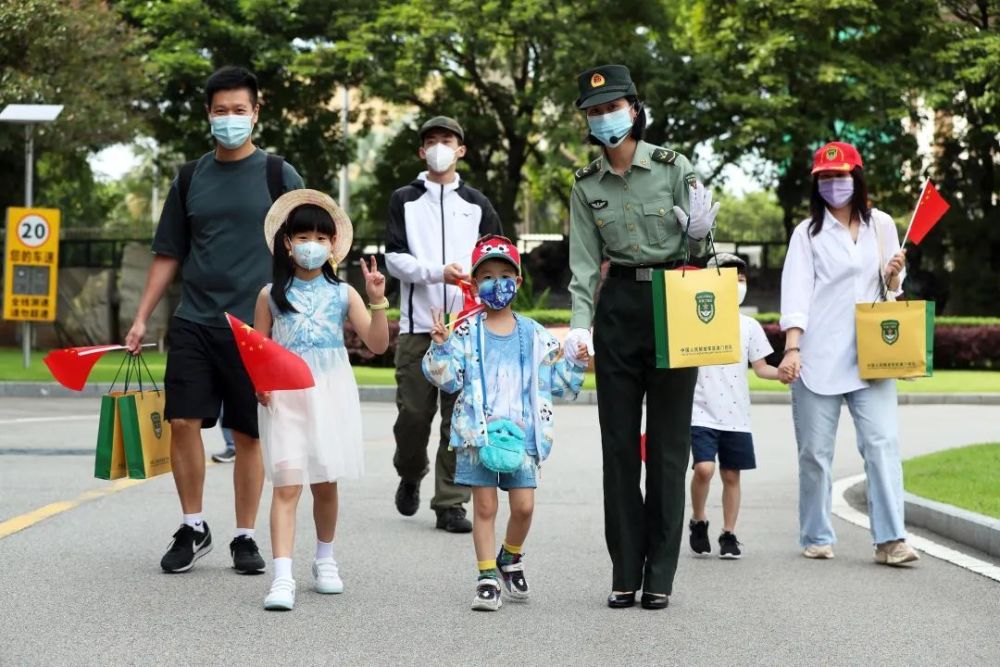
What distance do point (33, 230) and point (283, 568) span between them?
17.3 meters

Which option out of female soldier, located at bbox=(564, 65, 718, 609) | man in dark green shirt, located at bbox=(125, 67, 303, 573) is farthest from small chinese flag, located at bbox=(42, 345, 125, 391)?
female soldier, located at bbox=(564, 65, 718, 609)

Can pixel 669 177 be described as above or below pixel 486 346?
above

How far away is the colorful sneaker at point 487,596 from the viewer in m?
6.02

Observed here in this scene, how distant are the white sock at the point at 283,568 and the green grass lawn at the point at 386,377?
582 inches

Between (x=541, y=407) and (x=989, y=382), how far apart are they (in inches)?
769

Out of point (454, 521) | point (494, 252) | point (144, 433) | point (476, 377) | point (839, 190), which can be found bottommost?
point (454, 521)

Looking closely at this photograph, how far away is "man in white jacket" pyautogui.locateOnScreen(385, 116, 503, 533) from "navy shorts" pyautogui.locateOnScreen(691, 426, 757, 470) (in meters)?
1.27

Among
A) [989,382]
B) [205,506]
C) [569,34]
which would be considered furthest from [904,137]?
[205,506]

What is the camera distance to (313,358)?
6320 millimetres

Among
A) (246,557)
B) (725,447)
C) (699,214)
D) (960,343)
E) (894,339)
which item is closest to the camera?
(699,214)

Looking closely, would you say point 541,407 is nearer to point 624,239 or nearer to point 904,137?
point 624,239

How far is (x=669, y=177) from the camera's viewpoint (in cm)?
623

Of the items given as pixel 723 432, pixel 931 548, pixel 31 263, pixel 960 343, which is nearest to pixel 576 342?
pixel 723 432

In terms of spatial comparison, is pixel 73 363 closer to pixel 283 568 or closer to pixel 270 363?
pixel 270 363
